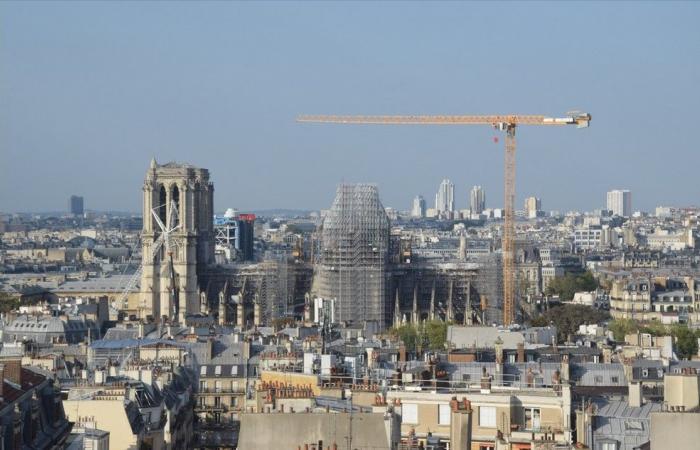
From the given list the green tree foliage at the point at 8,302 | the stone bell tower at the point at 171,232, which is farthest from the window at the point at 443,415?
the stone bell tower at the point at 171,232

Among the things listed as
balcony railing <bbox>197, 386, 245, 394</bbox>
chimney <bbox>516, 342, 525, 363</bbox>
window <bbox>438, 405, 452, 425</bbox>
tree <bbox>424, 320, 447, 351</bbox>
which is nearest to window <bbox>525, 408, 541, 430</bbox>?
window <bbox>438, 405, 452, 425</bbox>

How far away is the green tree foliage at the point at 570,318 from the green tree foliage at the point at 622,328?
1921 mm

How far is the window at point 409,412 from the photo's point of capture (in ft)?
120

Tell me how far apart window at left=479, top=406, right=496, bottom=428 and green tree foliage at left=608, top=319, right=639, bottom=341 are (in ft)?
168

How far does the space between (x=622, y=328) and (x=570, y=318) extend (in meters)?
14.4

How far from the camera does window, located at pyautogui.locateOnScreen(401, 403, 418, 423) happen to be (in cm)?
3666

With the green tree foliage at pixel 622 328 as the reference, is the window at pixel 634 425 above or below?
above

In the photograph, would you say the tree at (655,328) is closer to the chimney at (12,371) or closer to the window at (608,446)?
the chimney at (12,371)

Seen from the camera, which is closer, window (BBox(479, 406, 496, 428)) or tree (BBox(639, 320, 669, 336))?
window (BBox(479, 406, 496, 428))

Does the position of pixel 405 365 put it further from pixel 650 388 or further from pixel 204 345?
pixel 204 345

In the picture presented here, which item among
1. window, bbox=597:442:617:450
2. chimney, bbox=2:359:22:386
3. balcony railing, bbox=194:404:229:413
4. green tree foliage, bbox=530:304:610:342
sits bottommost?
green tree foliage, bbox=530:304:610:342

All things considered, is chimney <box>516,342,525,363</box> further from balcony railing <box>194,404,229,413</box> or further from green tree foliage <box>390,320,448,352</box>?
green tree foliage <box>390,320,448,352</box>

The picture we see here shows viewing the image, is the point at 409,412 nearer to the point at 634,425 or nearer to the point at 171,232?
the point at 634,425

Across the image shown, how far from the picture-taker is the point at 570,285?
167 meters
